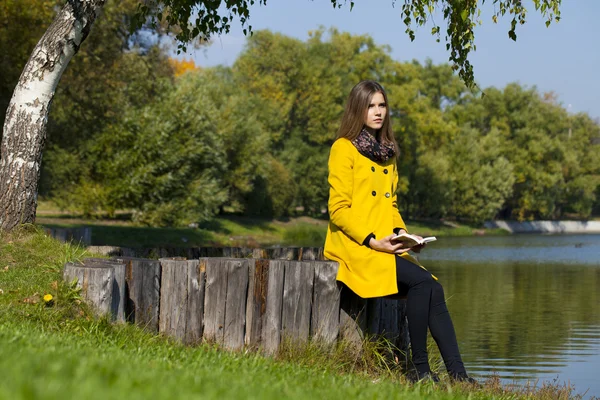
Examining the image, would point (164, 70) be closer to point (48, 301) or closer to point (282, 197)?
point (282, 197)

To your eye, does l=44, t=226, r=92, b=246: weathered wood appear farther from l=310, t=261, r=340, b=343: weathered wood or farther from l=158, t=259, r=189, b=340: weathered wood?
l=310, t=261, r=340, b=343: weathered wood

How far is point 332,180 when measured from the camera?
7.94m

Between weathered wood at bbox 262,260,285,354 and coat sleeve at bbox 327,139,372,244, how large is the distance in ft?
2.48

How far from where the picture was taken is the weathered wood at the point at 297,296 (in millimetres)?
8125

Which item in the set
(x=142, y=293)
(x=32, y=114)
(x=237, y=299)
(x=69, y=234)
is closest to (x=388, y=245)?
(x=237, y=299)

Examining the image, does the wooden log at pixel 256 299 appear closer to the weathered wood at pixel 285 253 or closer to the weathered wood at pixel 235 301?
the weathered wood at pixel 235 301

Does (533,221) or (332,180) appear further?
(533,221)

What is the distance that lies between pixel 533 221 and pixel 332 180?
80789mm

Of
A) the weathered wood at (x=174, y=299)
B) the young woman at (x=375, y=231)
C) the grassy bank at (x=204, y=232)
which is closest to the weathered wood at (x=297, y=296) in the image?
the young woman at (x=375, y=231)

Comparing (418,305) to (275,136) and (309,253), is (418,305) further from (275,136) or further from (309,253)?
(275,136)

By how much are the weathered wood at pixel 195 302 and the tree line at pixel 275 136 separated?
15.1m

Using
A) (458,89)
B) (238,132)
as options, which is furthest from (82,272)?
(458,89)

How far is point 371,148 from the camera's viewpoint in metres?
7.89

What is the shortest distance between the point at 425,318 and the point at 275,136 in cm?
5428
